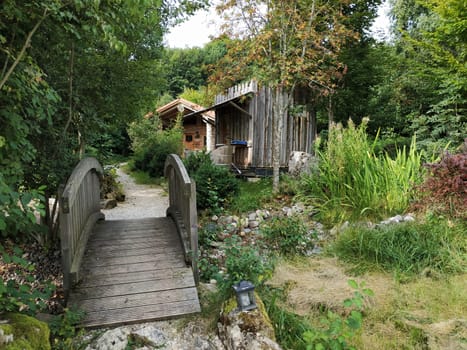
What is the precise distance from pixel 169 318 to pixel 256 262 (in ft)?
3.11

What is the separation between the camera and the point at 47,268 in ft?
13.0

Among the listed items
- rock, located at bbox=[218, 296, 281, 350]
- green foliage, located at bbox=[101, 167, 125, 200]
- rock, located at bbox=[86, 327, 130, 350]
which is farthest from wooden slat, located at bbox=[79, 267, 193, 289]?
green foliage, located at bbox=[101, 167, 125, 200]

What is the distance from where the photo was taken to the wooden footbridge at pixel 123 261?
2723 mm

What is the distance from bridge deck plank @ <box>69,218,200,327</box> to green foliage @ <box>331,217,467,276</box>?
201 centimetres

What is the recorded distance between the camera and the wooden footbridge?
2.72m

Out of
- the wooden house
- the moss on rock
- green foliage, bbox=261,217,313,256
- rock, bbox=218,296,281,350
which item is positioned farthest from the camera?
the wooden house

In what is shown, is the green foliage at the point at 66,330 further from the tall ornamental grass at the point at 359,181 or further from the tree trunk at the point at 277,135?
the tree trunk at the point at 277,135

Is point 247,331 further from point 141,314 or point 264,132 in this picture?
point 264,132

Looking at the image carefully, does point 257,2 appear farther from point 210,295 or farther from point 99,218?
point 210,295

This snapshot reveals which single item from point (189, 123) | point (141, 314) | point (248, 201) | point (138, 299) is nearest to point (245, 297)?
point (141, 314)

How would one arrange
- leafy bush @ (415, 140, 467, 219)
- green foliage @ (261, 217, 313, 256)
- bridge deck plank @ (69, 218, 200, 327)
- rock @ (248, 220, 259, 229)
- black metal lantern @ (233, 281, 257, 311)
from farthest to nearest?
rock @ (248, 220, 259, 229) < green foliage @ (261, 217, 313, 256) < leafy bush @ (415, 140, 467, 219) < bridge deck plank @ (69, 218, 200, 327) < black metal lantern @ (233, 281, 257, 311)

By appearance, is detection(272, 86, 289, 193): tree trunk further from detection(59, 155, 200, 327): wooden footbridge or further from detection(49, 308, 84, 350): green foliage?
detection(49, 308, 84, 350): green foliage

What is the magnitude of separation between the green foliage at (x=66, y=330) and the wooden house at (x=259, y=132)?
260 inches

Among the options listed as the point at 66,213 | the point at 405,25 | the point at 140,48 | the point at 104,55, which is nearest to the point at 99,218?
the point at 66,213
